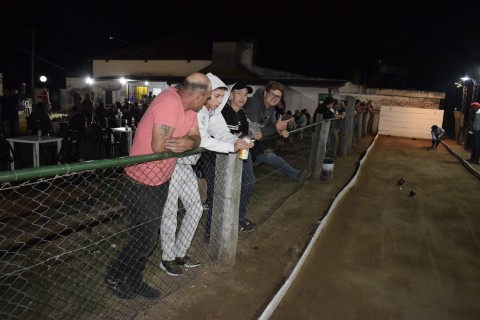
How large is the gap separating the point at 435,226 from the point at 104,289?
532 centimetres

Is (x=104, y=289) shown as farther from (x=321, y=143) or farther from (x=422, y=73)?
(x=422, y=73)

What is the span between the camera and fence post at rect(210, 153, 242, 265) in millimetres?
3768

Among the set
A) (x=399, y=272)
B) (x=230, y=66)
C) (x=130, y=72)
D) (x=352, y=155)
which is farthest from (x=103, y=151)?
(x=130, y=72)

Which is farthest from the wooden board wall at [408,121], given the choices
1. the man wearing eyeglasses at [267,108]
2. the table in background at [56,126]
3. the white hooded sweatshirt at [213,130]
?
the white hooded sweatshirt at [213,130]

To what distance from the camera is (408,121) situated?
2255 cm

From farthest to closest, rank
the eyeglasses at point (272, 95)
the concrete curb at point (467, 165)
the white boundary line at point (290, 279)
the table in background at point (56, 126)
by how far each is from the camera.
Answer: the table in background at point (56, 126)
the concrete curb at point (467, 165)
the eyeglasses at point (272, 95)
the white boundary line at point (290, 279)

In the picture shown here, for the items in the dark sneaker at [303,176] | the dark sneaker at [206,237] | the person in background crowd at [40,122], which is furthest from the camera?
the person in background crowd at [40,122]

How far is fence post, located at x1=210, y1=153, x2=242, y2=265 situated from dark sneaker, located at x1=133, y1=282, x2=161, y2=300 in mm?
859

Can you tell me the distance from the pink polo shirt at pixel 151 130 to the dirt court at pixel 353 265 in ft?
3.72

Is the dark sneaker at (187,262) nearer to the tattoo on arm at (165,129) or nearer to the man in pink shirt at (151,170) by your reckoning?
the man in pink shirt at (151,170)

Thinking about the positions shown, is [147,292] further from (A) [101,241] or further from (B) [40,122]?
(B) [40,122]

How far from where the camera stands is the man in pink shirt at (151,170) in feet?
9.59

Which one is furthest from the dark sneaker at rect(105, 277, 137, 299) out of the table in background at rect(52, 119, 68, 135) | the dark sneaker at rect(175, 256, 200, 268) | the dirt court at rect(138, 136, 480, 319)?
the table in background at rect(52, 119, 68, 135)

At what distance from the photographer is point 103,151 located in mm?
12250
